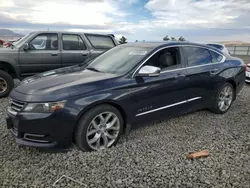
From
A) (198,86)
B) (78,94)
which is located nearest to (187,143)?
(198,86)

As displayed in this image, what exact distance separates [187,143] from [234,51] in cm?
2748

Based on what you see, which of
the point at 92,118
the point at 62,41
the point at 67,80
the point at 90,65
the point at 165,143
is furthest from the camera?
the point at 62,41

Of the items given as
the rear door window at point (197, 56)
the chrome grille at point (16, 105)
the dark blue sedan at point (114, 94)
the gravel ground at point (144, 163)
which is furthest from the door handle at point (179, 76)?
the chrome grille at point (16, 105)

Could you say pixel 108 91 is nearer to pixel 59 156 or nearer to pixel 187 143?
pixel 59 156

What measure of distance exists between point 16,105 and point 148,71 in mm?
1870

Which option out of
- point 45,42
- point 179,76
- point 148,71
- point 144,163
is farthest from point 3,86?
point 144,163

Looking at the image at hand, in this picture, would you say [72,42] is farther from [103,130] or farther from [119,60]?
[103,130]

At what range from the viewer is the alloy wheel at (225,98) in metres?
5.06

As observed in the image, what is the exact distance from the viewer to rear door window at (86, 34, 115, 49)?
747cm

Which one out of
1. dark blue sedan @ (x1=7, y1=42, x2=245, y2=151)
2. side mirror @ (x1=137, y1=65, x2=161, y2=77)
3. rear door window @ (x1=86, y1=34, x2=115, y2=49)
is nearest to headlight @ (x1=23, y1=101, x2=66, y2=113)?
dark blue sedan @ (x1=7, y1=42, x2=245, y2=151)

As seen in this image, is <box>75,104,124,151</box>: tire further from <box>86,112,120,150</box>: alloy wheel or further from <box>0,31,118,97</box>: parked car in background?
<box>0,31,118,97</box>: parked car in background

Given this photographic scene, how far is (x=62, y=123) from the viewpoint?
3055 millimetres

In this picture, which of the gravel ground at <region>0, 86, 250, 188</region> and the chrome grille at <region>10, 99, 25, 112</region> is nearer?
A: the gravel ground at <region>0, 86, 250, 188</region>

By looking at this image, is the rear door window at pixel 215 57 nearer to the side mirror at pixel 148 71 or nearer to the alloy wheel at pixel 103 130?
the side mirror at pixel 148 71
